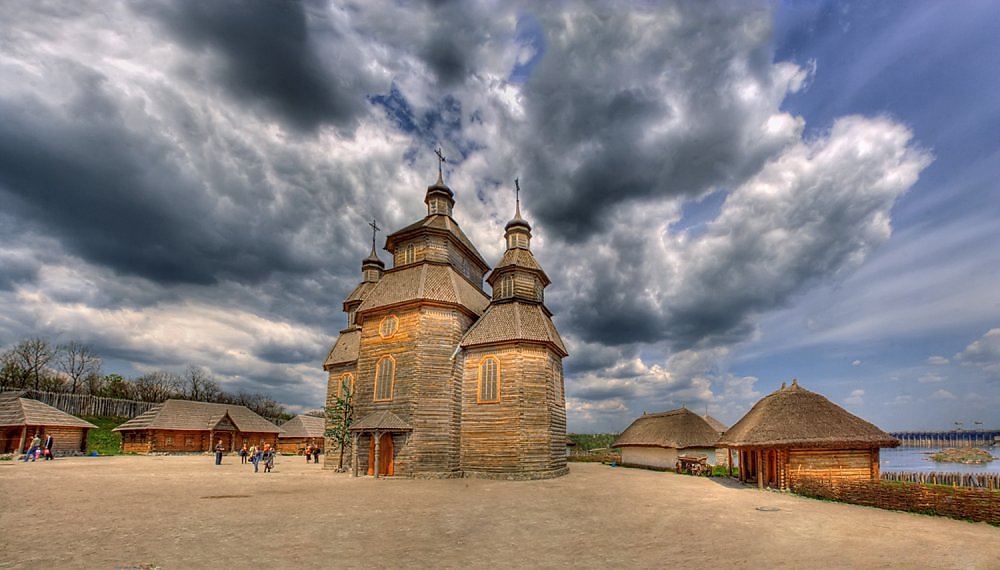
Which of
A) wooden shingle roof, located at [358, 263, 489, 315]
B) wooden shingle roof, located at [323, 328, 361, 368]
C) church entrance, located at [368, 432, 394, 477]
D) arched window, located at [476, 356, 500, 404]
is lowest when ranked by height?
church entrance, located at [368, 432, 394, 477]

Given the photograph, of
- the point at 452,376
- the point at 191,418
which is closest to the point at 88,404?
the point at 191,418

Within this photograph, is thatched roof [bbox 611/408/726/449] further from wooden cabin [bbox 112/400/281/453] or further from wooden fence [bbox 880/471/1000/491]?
wooden cabin [bbox 112/400/281/453]

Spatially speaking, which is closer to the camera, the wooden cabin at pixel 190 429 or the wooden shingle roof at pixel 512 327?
the wooden shingle roof at pixel 512 327

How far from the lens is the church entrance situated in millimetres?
25734

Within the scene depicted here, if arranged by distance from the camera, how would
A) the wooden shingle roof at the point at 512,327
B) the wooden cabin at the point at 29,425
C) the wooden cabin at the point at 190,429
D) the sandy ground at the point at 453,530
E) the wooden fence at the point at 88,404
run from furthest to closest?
the wooden fence at the point at 88,404 → the wooden cabin at the point at 190,429 → the wooden cabin at the point at 29,425 → the wooden shingle roof at the point at 512,327 → the sandy ground at the point at 453,530

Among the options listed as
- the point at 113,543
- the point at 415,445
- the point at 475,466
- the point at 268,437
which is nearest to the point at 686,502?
the point at 475,466

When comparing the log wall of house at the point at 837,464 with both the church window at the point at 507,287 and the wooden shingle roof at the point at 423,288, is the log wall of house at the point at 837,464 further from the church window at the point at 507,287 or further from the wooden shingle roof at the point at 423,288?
the wooden shingle roof at the point at 423,288

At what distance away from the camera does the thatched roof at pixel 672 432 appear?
33781mm

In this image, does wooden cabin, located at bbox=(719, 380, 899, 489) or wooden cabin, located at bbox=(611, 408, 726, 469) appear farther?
wooden cabin, located at bbox=(611, 408, 726, 469)

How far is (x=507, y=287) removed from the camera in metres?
30.1

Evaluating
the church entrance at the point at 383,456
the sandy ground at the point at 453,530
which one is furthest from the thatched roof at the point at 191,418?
the church entrance at the point at 383,456

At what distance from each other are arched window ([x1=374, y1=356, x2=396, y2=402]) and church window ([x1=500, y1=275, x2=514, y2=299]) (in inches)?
321

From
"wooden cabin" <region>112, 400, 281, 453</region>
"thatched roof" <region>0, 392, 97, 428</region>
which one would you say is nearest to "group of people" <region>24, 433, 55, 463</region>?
"thatched roof" <region>0, 392, 97, 428</region>

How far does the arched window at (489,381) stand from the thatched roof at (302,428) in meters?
41.2
